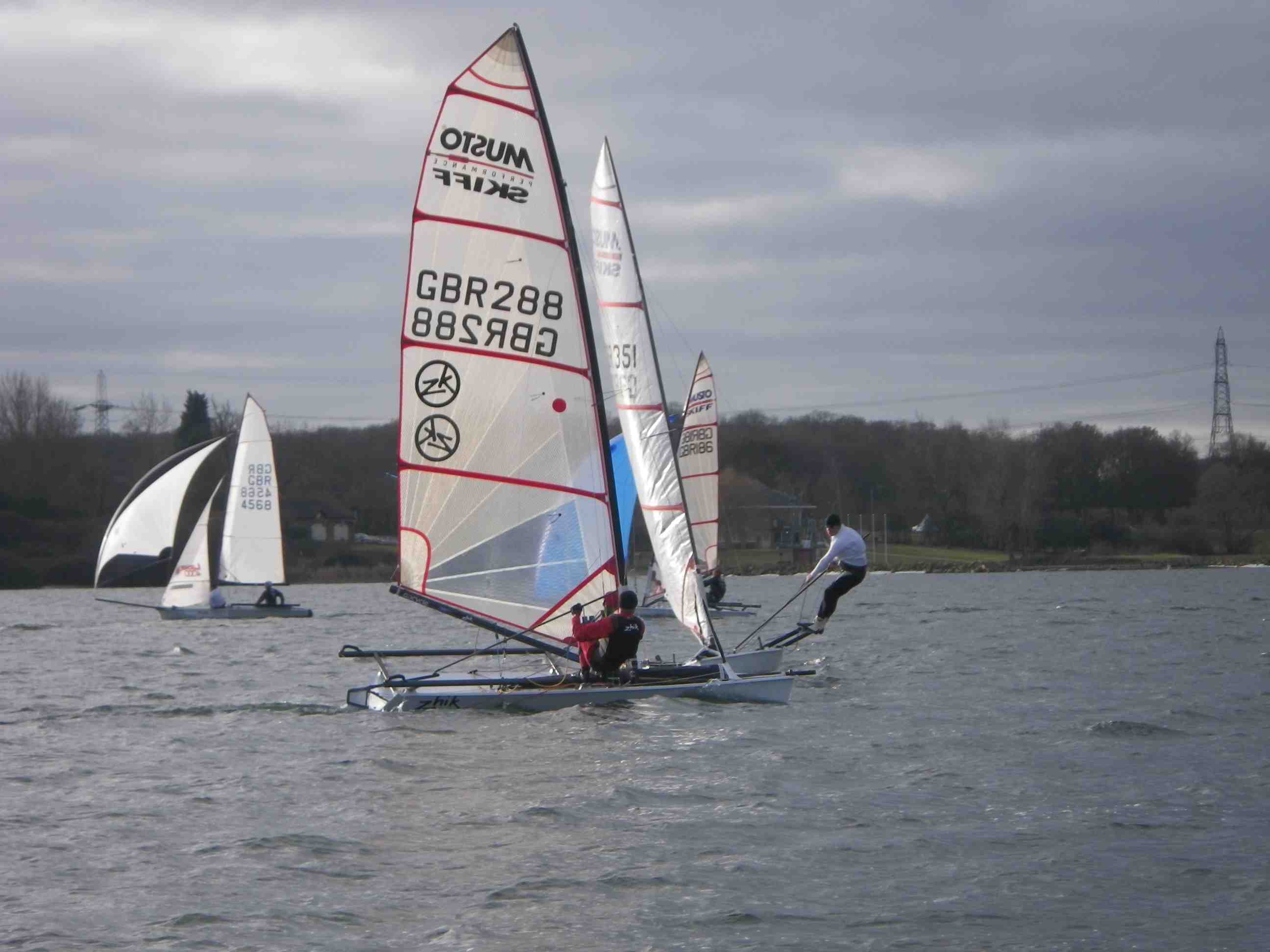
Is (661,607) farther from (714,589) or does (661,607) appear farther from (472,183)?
(472,183)

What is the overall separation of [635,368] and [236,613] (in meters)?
19.9

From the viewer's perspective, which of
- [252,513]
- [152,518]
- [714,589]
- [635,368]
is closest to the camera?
[635,368]

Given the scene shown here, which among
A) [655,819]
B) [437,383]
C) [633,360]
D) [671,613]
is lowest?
[655,819]

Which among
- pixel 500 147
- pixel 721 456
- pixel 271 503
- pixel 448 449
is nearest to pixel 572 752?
pixel 448 449

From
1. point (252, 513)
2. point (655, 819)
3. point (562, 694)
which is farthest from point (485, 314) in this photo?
point (252, 513)

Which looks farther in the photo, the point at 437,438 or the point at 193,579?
the point at 193,579

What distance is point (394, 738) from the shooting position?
1335cm

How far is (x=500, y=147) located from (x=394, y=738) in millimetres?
5276

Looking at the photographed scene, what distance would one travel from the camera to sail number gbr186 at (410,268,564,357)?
46.7 feet

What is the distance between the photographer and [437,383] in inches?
566

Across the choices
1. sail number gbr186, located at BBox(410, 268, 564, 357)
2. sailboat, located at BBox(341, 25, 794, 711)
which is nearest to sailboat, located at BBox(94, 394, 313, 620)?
sailboat, located at BBox(341, 25, 794, 711)

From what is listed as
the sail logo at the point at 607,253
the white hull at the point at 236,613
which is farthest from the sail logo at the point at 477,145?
the white hull at the point at 236,613

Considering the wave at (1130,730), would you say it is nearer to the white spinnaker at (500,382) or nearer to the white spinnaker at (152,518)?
the white spinnaker at (500,382)

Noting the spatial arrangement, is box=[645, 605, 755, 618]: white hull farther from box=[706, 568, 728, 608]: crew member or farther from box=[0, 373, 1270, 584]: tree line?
box=[0, 373, 1270, 584]: tree line
